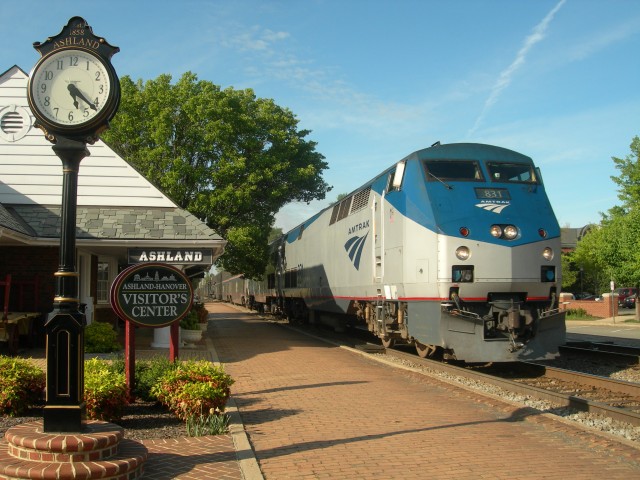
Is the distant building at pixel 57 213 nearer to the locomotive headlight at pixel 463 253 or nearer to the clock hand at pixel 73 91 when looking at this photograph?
the locomotive headlight at pixel 463 253

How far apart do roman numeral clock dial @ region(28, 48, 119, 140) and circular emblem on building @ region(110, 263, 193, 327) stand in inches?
110

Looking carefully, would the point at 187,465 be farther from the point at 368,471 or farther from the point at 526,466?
the point at 526,466

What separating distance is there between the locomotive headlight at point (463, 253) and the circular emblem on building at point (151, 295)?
473 cm

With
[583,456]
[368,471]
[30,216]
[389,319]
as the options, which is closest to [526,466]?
[583,456]

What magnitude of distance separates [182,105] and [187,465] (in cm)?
2086

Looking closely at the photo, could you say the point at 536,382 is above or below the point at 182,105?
below

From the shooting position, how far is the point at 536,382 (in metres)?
11.6

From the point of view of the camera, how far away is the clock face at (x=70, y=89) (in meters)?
5.94

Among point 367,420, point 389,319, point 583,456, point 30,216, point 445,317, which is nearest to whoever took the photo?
point 583,456

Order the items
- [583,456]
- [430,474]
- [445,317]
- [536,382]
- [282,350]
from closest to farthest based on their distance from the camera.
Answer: [430,474] < [583,456] < [445,317] < [536,382] < [282,350]

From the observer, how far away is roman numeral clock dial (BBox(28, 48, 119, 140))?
5.93 meters

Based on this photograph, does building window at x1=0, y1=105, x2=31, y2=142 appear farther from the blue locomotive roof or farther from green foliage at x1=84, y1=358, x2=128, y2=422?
green foliage at x1=84, y1=358, x2=128, y2=422

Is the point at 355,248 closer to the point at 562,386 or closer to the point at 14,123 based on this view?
the point at 562,386

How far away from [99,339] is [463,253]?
327 inches
